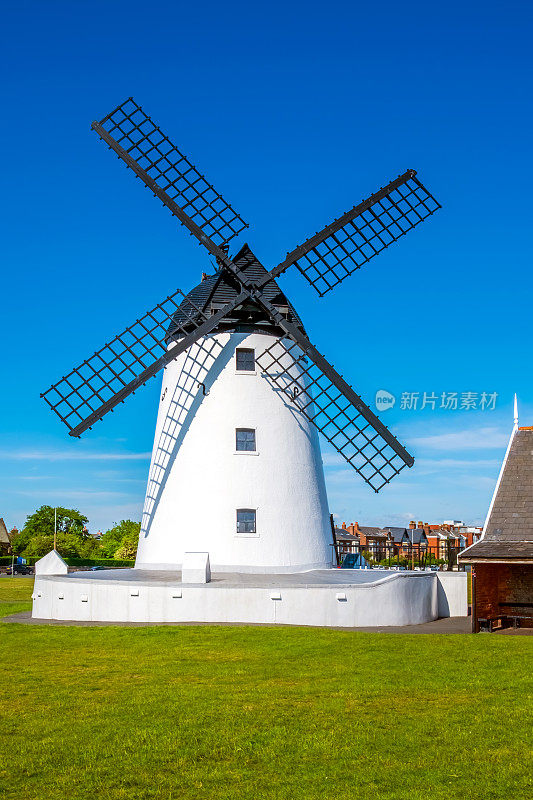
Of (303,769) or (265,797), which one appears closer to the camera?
(265,797)

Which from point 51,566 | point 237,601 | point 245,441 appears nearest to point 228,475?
point 245,441

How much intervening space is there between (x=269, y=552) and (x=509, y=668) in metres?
10.5

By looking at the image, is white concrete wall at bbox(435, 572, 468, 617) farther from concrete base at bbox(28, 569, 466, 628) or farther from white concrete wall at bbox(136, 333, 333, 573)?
white concrete wall at bbox(136, 333, 333, 573)

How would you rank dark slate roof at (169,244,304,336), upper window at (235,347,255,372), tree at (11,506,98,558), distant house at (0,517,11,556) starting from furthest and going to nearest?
distant house at (0,517,11,556)
tree at (11,506,98,558)
upper window at (235,347,255,372)
dark slate roof at (169,244,304,336)

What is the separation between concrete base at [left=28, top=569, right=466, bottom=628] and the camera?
19062mm

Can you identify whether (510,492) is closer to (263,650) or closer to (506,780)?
(263,650)

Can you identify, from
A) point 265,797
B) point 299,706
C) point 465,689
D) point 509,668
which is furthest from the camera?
point 509,668

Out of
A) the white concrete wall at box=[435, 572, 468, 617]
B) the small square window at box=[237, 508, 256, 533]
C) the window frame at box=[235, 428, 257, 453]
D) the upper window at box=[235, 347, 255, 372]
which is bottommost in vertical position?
the white concrete wall at box=[435, 572, 468, 617]

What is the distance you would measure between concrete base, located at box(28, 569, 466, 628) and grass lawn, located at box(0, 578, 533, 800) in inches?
132

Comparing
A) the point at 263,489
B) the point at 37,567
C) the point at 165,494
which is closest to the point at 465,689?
the point at 263,489

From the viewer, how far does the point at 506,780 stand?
7.32m

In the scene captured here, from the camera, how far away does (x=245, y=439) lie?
23.5 m

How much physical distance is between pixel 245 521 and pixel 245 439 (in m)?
2.40

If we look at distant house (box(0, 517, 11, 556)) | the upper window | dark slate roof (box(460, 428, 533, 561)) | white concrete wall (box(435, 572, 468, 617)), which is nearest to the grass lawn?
dark slate roof (box(460, 428, 533, 561))
